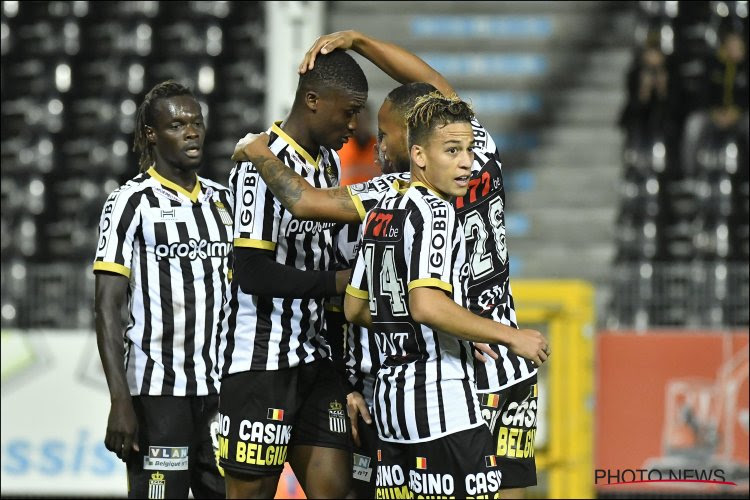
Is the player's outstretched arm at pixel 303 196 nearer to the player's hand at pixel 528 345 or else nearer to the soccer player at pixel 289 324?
the soccer player at pixel 289 324

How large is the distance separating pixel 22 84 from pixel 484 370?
852 centimetres

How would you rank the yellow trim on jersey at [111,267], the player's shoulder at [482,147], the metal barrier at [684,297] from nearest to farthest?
the player's shoulder at [482,147] → the yellow trim on jersey at [111,267] → the metal barrier at [684,297]

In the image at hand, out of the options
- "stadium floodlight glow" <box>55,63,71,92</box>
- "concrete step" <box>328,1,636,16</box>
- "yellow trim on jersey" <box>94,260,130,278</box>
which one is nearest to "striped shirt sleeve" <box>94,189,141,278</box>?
"yellow trim on jersey" <box>94,260,130,278</box>

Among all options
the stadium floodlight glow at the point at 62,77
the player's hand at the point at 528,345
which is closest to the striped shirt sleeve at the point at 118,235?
the player's hand at the point at 528,345

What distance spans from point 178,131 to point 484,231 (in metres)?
1.39

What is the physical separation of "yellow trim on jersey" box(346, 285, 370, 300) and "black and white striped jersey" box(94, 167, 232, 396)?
92 centimetres

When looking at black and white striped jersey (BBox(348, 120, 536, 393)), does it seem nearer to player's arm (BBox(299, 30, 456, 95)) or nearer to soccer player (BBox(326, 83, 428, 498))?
soccer player (BBox(326, 83, 428, 498))

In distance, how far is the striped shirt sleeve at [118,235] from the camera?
15.2 ft

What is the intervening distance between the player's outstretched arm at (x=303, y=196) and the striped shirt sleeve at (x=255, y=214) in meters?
0.13

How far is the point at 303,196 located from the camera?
3941mm

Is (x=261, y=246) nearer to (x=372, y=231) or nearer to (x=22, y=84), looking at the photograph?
(x=372, y=231)

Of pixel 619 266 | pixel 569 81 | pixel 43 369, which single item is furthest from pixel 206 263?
pixel 569 81

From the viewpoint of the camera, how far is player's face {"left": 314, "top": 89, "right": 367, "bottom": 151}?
413cm

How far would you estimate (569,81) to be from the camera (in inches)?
451
